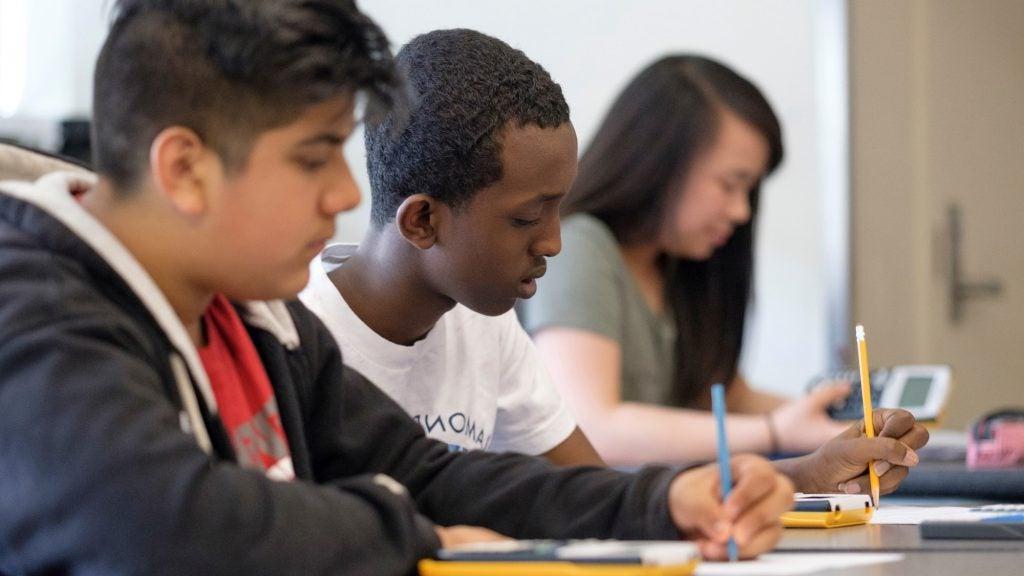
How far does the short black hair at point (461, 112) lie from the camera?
132 centimetres

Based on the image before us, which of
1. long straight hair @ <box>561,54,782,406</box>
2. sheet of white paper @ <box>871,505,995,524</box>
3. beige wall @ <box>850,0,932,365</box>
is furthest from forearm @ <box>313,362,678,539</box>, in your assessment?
beige wall @ <box>850,0,932,365</box>

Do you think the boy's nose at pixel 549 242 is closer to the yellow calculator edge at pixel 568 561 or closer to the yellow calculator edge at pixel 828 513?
the yellow calculator edge at pixel 828 513

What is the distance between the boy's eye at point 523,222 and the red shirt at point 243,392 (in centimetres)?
36

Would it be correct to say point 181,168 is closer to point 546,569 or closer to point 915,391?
point 546,569

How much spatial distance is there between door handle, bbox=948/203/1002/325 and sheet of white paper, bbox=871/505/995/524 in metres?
2.90

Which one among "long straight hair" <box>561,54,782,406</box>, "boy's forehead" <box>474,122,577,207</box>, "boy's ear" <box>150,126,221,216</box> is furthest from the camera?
"long straight hair" <box>561,54,782,406</box>

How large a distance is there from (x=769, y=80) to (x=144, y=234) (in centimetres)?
288

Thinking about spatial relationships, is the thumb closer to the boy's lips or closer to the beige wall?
the boy's lips

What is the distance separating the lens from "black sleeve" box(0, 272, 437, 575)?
73 cm

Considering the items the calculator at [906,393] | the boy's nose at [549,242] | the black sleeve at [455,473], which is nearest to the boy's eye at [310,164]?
the black sleeve at [455,473]

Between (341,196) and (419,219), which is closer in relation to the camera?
(341,196)

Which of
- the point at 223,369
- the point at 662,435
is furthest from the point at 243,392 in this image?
the point at 662,435

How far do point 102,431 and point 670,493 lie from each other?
0.38m

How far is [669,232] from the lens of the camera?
246 centimetres
